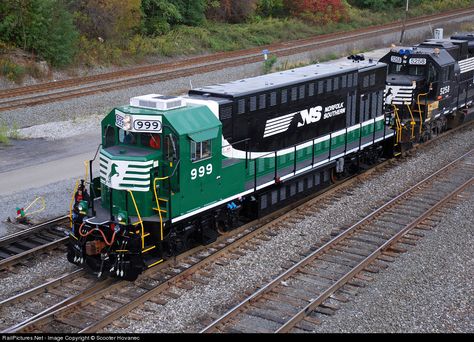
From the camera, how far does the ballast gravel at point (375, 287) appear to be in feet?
34.9

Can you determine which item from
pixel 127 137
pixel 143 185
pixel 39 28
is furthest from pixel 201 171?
pixel 39 28

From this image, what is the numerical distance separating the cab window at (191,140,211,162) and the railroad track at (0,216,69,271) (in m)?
3.10

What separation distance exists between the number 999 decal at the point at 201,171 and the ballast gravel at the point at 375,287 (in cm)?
196

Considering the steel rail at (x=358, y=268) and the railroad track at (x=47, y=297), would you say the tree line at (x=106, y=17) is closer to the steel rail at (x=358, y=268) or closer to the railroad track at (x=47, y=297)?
the steel rail at (x=358, y=268)

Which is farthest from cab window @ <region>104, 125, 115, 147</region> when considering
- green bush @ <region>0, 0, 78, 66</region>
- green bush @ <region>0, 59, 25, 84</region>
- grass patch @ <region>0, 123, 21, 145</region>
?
green bush @ <region>0, 0, 78, 66</region>

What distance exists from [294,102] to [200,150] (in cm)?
442

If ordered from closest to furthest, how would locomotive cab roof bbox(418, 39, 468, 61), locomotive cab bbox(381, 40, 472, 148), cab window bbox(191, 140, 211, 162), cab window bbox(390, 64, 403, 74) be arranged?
cab window bbox(191, 140, 211, 162) → locomotive cab bbox(381, 40, 472, 148) → cab window bbox(390, 64, 403, 74) → locomotive cab roof bbox(418, 39, 468, 61)

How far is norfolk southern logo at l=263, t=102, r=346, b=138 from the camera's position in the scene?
15.4 meters

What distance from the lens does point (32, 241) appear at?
1405cm

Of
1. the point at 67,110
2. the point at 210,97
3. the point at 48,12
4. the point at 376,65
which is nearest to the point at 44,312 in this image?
the point at 210,97

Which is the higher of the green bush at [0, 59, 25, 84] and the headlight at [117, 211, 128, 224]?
the green bush at [0, 59, 25, 84]

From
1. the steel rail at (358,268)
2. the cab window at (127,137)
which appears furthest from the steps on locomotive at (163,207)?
the steel rail at (358,268)

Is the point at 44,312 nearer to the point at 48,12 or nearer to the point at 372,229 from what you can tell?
the point at 372,229

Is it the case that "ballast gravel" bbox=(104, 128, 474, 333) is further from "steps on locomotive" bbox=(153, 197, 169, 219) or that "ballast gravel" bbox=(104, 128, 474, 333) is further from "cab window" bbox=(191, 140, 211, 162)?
"cab window" bbox=(191, 140, 211, 162)
